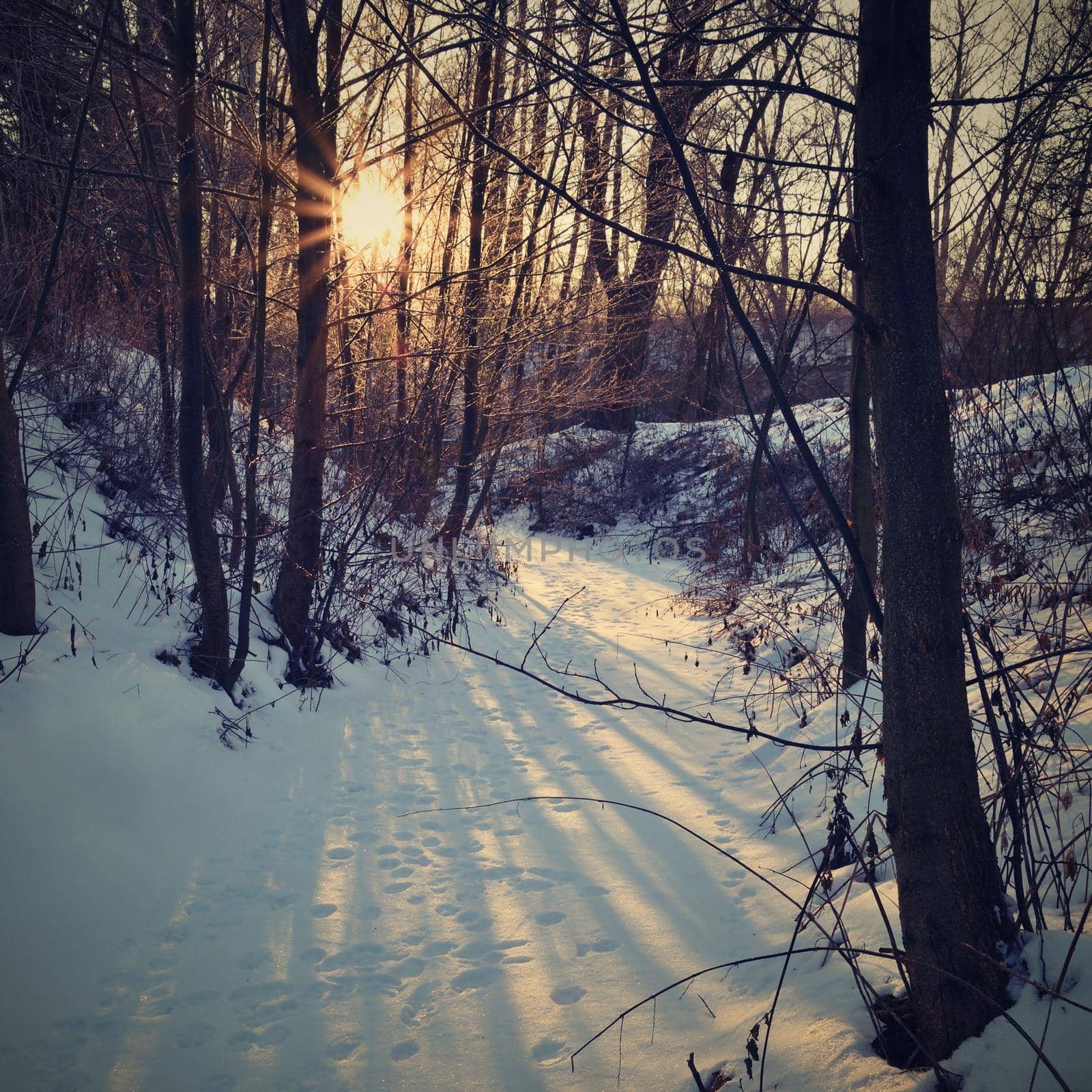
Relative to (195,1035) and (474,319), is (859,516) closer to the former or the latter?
(474,319)

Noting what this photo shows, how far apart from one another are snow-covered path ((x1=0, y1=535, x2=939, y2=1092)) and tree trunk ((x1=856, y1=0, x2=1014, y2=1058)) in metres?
0.50

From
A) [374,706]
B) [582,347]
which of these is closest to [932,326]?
[374,706]

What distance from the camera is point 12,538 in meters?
3.89

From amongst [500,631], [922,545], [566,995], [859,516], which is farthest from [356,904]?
[500,631]

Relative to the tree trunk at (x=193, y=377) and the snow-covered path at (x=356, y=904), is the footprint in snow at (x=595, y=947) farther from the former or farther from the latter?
the tree trunk at (x=193, y=377)

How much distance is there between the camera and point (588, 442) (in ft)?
55.8

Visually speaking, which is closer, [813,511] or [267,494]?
[267,494]

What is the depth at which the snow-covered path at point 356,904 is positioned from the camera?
2.40 metres

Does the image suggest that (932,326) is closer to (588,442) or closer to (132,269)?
(132,269)

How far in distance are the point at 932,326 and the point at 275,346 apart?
9.30 meters

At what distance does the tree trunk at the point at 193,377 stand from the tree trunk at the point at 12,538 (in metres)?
0.80

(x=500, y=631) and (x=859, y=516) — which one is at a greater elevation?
(x=859, y=516)

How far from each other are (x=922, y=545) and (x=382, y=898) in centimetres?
279

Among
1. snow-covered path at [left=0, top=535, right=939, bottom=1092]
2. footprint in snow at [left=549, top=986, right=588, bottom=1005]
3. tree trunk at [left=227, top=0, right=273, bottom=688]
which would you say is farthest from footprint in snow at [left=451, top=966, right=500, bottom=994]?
tree trunk at [left=227, top=0, right=273, bottom=688]
